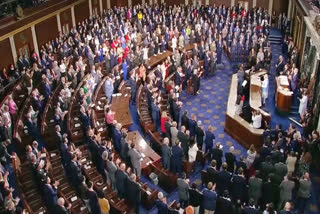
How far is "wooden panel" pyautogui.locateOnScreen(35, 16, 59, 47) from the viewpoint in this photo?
54.7 feet

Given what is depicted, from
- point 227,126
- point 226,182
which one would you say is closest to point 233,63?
point 227,126

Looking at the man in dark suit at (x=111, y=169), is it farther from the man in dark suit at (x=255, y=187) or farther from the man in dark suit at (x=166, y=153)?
the man in dark suit at (x=255, y=187)

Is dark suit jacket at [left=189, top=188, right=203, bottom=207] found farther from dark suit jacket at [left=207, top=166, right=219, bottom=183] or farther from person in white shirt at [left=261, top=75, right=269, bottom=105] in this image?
person in white shirt at [left=261, top=75, right=269, bottom=105]

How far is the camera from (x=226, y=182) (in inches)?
321

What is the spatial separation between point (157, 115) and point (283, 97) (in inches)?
169

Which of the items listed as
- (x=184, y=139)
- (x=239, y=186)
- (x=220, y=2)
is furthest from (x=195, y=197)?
(x=220, y=2)

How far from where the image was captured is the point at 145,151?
9898 mm

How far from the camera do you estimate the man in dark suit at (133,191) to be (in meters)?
7.79

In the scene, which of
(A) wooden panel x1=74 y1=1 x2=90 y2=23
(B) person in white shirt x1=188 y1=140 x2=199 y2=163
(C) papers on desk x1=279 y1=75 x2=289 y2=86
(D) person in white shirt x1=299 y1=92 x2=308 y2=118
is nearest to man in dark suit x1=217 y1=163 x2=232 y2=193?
(B) person in white shirt x1=188 y1=140 x2=199 y2=163

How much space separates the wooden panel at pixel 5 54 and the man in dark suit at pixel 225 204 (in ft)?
34.4

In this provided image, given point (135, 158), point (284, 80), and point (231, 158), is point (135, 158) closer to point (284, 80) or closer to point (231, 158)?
point (231, 158)

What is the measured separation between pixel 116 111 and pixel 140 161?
3.10m

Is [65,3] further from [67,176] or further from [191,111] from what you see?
[67,176]

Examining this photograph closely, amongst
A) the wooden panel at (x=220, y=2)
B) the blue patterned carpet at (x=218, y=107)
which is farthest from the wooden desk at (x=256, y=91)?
the wooden panel at (x=220, y=2)
